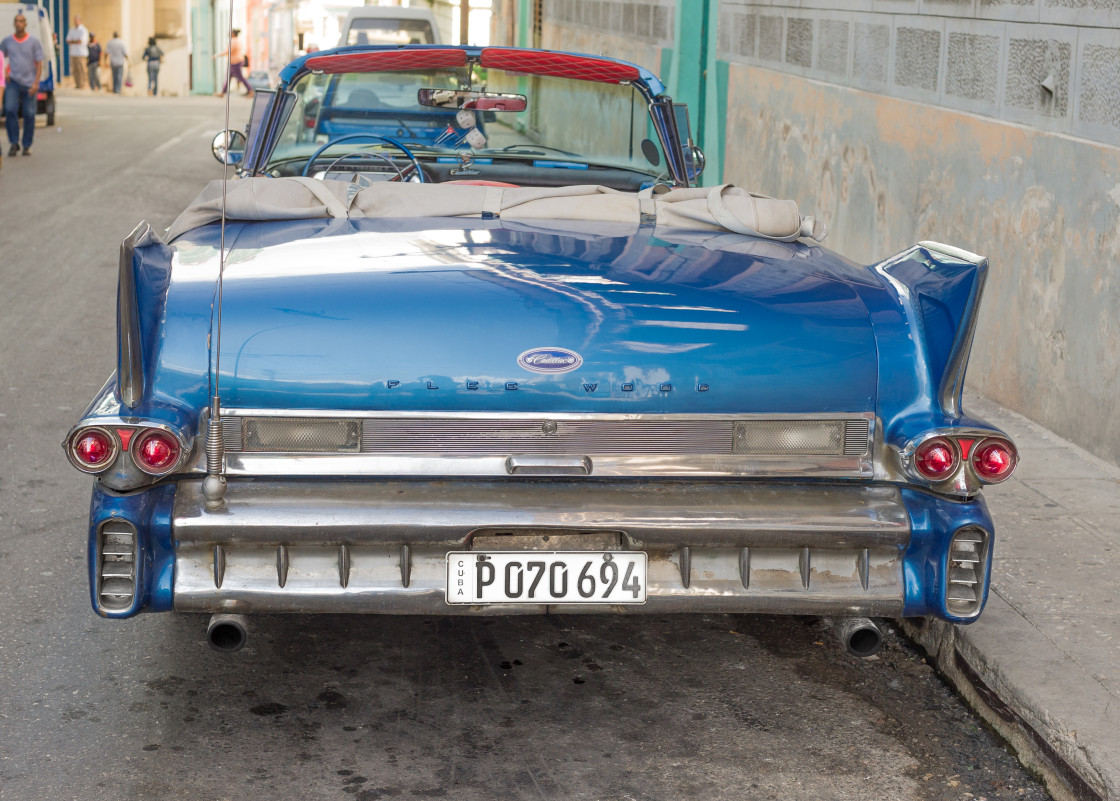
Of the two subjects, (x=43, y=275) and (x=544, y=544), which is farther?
(x=43, y=275)

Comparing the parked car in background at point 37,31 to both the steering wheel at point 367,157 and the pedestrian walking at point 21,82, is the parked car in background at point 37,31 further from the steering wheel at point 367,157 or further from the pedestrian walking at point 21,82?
the steering wheel at point 367,157

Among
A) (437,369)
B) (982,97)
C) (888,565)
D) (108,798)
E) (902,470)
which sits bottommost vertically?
(108,798)

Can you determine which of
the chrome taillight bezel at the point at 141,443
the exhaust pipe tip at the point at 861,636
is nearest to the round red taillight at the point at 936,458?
the exhaust pipe tip at the point at 861,636

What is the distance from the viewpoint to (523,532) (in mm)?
3217

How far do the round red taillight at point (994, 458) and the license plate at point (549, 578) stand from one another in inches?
33.1

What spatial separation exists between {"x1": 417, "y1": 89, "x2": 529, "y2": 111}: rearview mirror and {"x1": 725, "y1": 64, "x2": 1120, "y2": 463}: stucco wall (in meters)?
2.51

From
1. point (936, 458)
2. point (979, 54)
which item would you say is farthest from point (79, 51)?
point (936, 458)

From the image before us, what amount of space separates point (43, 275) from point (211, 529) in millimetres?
7276

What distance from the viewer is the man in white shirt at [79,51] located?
3803 cm

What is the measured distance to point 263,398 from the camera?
10.5ft

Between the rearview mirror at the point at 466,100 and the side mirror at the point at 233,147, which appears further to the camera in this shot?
the side mirror at the point at 233,147

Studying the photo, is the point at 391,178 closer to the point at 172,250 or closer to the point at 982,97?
the point at 172,250

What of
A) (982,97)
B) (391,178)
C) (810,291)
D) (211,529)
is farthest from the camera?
(982,97)

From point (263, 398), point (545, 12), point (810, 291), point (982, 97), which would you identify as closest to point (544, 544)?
point (263, 398)
